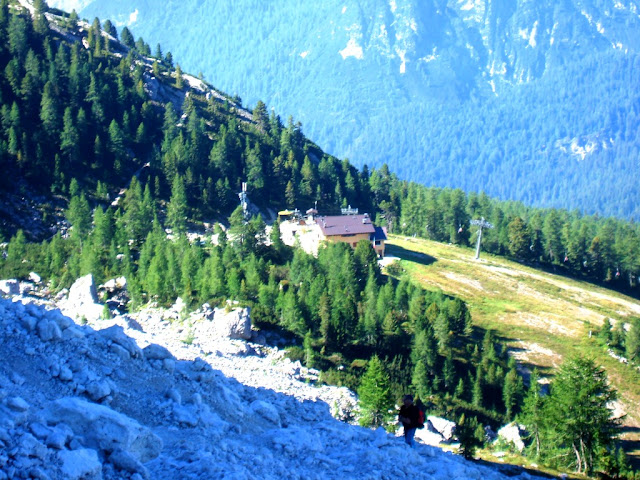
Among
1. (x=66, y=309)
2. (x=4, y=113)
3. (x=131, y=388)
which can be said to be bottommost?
(x=66, y=309)

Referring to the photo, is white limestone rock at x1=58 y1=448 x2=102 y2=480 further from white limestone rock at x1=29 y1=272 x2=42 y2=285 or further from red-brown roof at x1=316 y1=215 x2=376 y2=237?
red-brown roof at x1=316 y1=215 x2=376 y2=237

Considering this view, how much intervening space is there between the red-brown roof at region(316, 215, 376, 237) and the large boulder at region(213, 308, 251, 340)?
1014 inches

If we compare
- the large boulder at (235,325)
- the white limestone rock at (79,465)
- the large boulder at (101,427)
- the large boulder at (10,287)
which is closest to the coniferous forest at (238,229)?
the large boulder at (235,325)

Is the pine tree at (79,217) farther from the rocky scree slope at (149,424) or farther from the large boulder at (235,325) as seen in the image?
the rocky scree slope at (149,424)

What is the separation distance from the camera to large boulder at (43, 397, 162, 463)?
40.7 feet

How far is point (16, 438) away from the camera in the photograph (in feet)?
36.1

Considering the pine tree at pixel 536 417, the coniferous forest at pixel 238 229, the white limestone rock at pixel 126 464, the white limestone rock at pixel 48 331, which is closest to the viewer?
the white limestone rock at pixel 126 464

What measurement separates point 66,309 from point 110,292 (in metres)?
6.15

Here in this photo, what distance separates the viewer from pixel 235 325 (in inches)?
1829

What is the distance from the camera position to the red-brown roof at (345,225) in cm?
7256

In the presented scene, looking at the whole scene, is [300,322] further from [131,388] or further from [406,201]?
[406,201]

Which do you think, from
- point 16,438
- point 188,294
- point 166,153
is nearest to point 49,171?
point 166,153

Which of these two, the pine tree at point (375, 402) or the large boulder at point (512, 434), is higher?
the pine tree at point (375, 402)

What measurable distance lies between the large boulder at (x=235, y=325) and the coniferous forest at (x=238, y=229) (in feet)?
9.12
